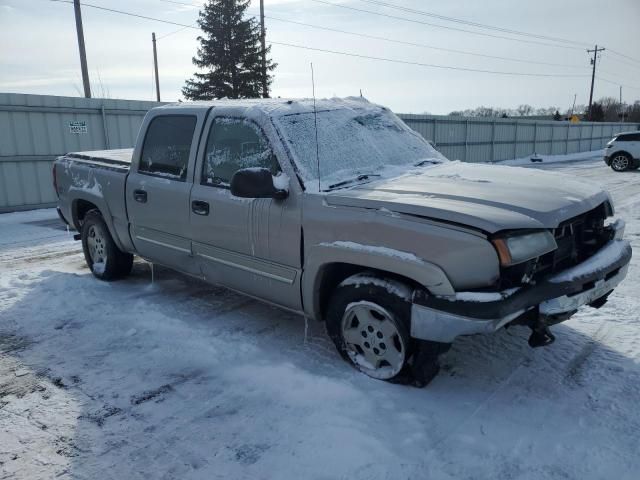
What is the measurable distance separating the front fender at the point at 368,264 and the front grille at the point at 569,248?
0.38 m

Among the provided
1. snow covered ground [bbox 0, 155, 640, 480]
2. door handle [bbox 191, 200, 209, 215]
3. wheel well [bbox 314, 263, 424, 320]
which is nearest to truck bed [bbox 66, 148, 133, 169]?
door handle [bbox 191, 200, 209, 215]

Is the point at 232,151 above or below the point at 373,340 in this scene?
above

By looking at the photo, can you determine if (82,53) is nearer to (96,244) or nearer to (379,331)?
(96,244)

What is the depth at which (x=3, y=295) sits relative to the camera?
5.31 meters

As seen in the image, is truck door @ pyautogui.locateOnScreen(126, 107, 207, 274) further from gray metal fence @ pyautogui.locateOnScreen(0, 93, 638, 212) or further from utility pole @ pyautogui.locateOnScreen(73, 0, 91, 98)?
utility pole @ pyautogui.locateOnScreen(73, 0, 91, 98)

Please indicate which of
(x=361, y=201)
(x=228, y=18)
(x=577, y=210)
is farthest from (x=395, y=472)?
(x=228, y=18)

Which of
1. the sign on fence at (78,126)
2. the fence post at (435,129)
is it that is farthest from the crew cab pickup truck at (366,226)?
the fence post at (435,129)

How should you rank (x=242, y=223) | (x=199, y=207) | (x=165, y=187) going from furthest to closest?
(x=165, y=187), (x=199, y=207), (x=242, y=223)

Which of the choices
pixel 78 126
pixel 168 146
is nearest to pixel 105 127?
pixel 78 126

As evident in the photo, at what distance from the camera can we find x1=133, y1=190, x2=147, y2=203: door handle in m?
4.73

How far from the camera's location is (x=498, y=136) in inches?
1059

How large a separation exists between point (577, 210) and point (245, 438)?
2.40 meters

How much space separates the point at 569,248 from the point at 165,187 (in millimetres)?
3273

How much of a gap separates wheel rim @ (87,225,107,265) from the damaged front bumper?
13.2 feet
